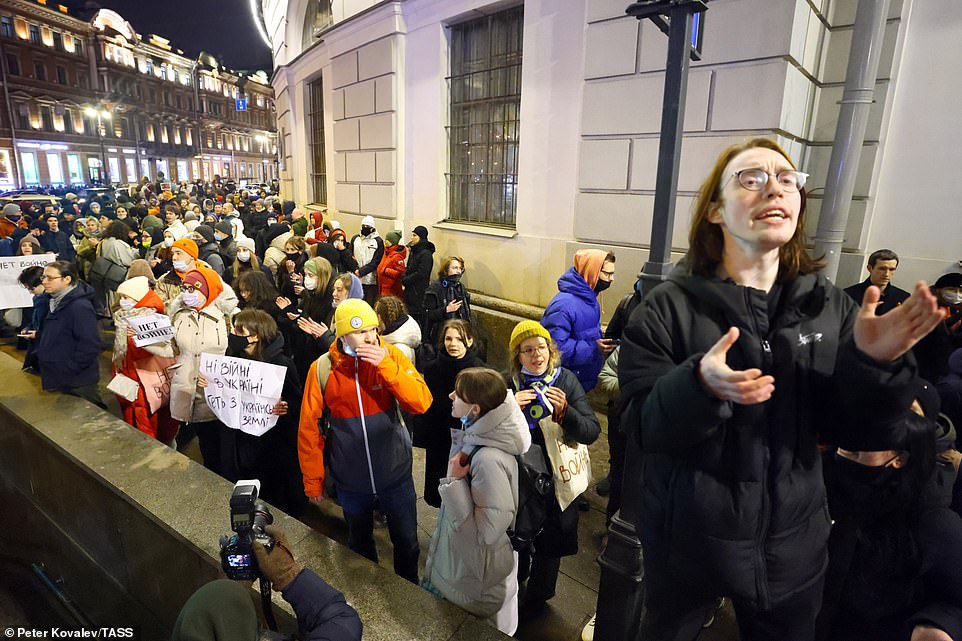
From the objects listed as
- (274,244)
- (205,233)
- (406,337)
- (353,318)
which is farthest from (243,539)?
(205,233)

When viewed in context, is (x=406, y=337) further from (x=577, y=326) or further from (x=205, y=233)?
(x=205, y=233)

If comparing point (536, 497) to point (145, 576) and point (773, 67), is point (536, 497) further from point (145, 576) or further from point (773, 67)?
point (773, 67)

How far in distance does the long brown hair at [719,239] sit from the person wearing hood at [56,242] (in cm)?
1222

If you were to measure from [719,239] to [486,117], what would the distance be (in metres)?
7.01

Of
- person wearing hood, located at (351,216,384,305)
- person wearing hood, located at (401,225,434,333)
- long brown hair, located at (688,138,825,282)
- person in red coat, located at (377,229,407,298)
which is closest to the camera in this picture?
long brown hair, located at (688,138,825,282)

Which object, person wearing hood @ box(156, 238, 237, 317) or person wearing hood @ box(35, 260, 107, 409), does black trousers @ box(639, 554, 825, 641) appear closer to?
person wearing hood @ box(156, 238, 237, 317)

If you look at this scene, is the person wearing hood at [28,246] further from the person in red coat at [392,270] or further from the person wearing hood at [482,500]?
the person wearing hood at [482,500]

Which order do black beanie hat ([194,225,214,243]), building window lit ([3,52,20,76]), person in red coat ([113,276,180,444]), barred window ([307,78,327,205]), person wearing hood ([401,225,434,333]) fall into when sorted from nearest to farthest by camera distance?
person in red coat ([113,276,180,444]), person wearing hood ([401,225,434,333]), black beanie hat ([194,225,214,243]), barred window ([307,78,327,205]), building window lit ([3,52,20,76])

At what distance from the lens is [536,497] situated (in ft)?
8.80

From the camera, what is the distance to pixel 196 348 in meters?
4.32

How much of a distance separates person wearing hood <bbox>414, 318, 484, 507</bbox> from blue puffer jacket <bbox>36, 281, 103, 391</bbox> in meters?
3.45

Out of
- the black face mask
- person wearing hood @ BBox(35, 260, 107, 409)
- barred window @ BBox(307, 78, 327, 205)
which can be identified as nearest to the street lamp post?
barred window @ BBox(307, 78, 327, 205)

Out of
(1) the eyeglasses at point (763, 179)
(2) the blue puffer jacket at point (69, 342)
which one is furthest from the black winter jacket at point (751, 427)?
(2) the blue puffer jacket at point (69, 342)

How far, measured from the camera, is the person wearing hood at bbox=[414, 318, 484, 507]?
143 inches
